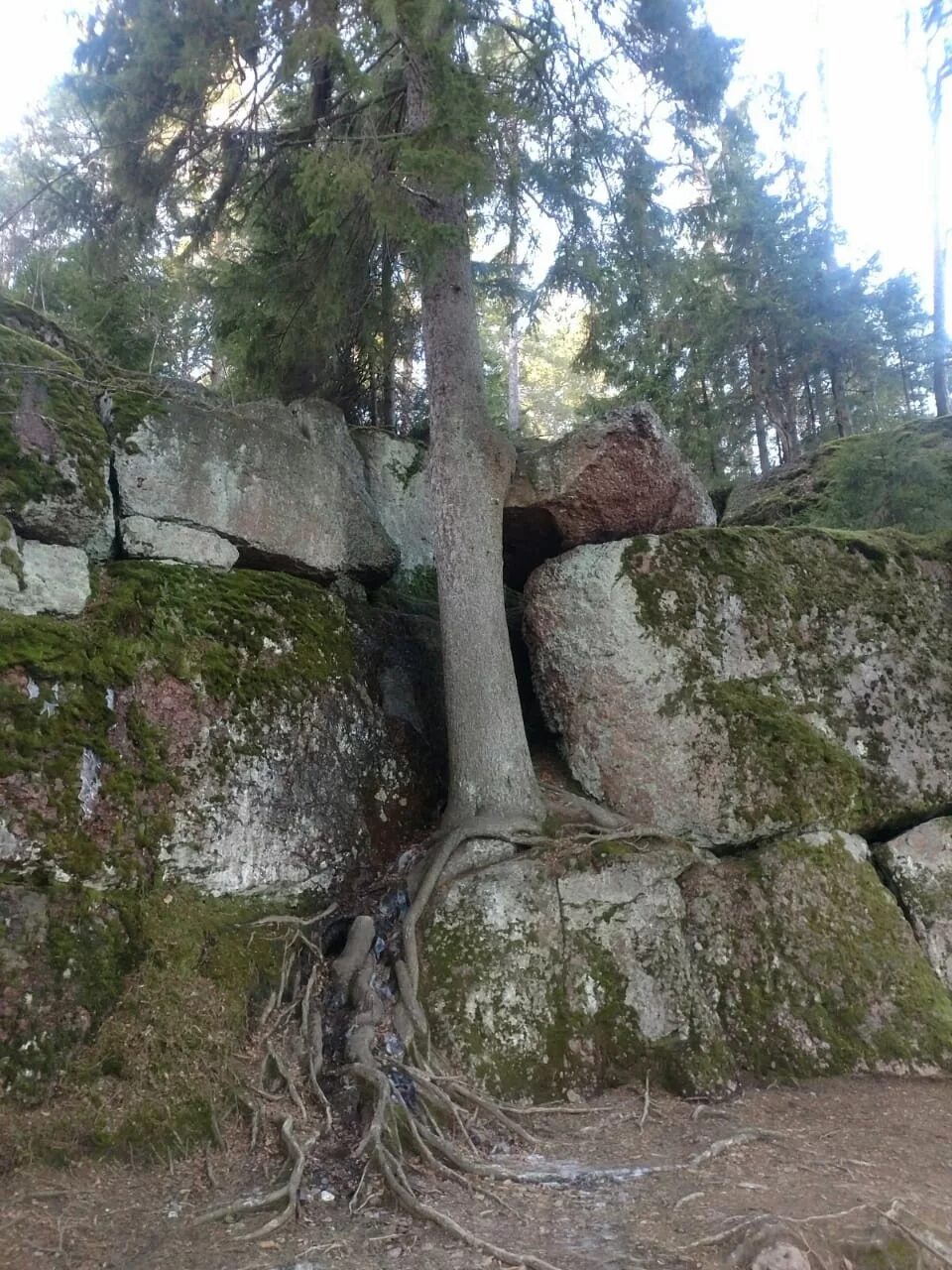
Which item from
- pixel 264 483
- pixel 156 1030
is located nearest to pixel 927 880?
pixel 156 1030

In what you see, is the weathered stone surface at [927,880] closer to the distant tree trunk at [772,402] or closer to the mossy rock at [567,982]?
the mossy rock at [567,982]

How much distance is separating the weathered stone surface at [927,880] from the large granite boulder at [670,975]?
0.73ft

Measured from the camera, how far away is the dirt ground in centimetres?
355

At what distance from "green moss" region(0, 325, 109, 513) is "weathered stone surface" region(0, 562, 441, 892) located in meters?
0.71

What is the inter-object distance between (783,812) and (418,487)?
194 inches

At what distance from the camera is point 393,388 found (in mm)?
10078

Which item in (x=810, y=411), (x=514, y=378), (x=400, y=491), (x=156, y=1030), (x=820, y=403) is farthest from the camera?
(x=514, y=378)

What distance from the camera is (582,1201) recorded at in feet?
13.4

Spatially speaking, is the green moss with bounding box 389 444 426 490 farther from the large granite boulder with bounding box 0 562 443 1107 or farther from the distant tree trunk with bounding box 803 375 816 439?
the distant tree trunk with bounding box 803 375 816 439

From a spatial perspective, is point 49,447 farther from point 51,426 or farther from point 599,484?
point 599,484

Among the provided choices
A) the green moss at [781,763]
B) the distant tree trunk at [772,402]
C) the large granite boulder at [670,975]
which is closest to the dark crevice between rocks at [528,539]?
the green moss at [781,763]

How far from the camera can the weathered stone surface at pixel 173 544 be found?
628 centimetres

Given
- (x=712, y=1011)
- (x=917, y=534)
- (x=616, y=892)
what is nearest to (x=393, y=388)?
(x=917, y=534)

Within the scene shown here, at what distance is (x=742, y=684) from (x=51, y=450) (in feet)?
18.2
